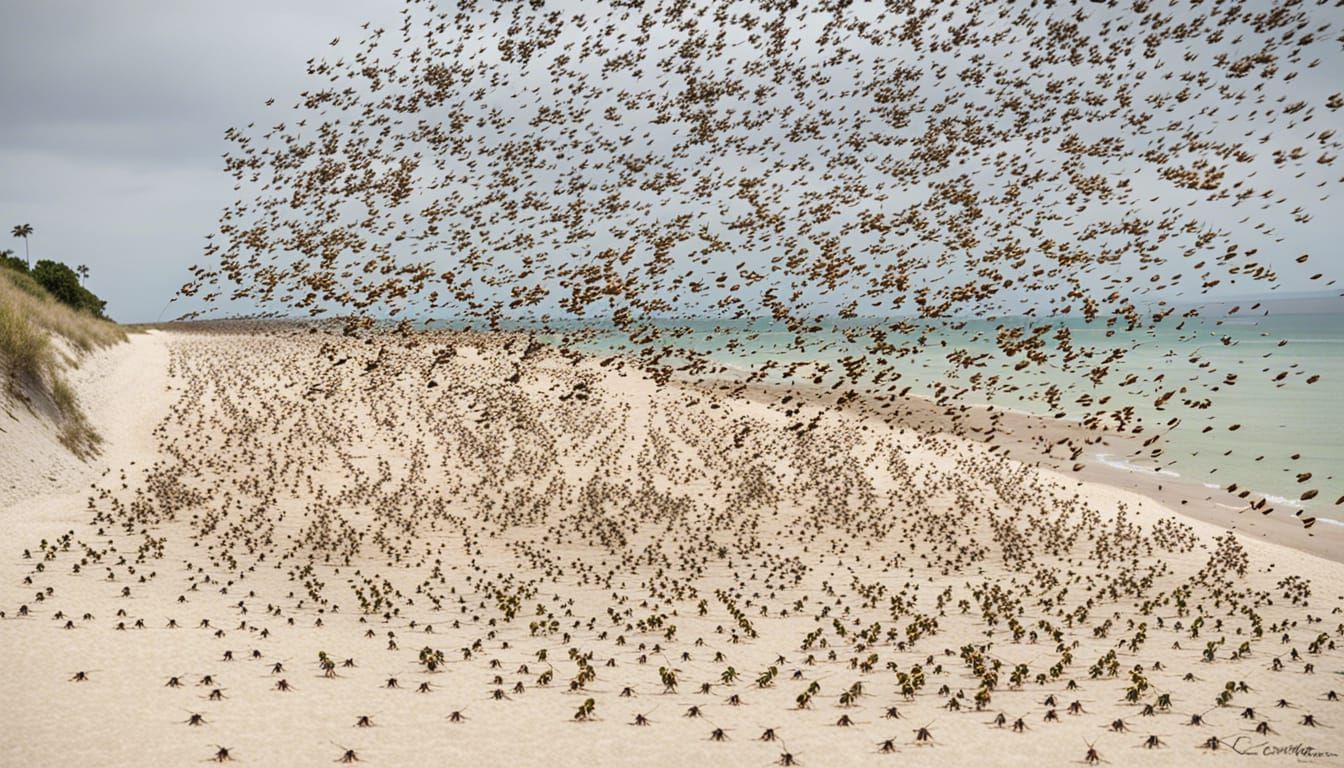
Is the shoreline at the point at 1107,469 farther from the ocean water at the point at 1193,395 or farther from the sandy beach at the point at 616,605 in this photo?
the ocean water at the point at 1193,395

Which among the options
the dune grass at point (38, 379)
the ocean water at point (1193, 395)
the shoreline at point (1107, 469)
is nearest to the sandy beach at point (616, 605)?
the shoreline at point (1107, 469)

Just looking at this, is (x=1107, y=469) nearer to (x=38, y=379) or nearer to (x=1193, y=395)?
(x=1193, y=395)

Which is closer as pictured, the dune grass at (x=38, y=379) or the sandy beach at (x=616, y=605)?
the sandy beach at (x=616, y=605)

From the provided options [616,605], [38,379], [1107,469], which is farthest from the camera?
[1107,469]

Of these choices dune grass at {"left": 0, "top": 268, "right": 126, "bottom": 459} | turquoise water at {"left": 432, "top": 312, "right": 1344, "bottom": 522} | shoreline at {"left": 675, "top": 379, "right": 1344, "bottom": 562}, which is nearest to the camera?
dune grass at {"left": 0, "top": 268, "right": 126, "bottom": 459}

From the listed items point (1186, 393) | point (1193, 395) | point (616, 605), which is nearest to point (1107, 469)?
point (616, 605)

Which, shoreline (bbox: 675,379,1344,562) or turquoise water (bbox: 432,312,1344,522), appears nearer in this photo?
shoreline (bbox: 675,379,1344,562)

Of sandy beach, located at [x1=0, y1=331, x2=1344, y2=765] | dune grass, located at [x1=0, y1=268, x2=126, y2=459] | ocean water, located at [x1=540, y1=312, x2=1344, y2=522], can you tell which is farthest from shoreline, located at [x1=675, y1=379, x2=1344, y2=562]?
dune grass, located at [x1=0, y1=268, x2=126, y2=459]

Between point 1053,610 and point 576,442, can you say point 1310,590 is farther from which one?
point 576,442

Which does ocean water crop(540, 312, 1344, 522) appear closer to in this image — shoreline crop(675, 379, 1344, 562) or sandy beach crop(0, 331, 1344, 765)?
shoreline crop(675, 379, 1344, 562)
